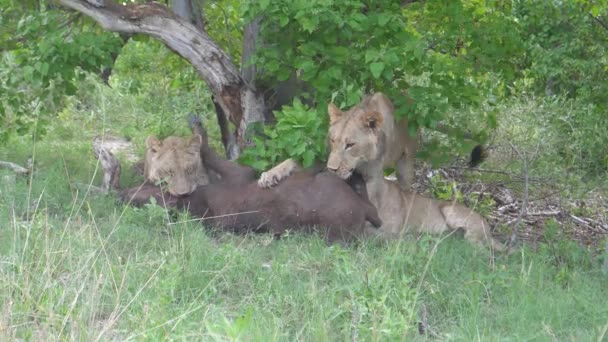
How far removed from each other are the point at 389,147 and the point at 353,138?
0.55 meters

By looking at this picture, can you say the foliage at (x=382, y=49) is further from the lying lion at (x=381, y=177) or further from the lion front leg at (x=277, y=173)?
the lion front leg at (x=277, y=173)

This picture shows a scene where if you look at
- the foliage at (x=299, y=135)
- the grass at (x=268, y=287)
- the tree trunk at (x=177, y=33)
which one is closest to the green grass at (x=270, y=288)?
the grass at (x=268, y=287)

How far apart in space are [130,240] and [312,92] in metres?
2.53

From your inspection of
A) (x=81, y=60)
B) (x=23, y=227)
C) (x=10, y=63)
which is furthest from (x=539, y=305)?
(x=10, y=63)

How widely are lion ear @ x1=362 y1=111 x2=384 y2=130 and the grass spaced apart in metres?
0.90

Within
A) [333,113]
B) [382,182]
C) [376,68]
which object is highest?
[376,68]

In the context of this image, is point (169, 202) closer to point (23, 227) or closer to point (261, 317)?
point (23, 227)

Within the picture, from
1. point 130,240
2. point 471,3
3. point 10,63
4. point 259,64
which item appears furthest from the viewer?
point 471,3

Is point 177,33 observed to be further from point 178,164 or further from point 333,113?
point 333,113

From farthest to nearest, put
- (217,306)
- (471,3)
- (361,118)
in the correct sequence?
(471,3) < (361,118) < (217,306)

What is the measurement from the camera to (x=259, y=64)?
7.30m

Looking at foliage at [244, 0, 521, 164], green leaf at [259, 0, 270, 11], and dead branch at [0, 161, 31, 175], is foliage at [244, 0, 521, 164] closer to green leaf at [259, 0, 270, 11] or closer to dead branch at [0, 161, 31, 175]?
green leaf at [259, 0, 270, 11]

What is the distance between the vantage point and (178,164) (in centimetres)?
699

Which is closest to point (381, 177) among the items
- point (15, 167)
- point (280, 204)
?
point (280, 204)
